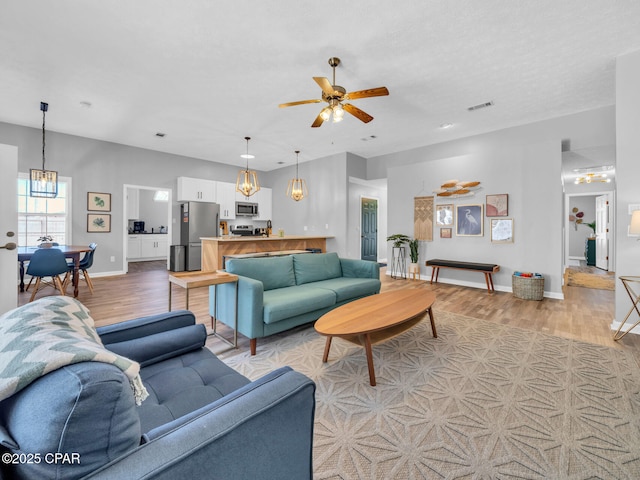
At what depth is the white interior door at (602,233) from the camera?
7.42 metres

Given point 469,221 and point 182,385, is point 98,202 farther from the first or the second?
point 469,221

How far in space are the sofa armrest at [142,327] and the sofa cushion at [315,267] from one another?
Answer: 1785 mm

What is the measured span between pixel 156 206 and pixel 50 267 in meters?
5.97

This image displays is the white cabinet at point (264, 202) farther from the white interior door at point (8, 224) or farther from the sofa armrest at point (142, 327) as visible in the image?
the sofa armrest at point (142, 327)

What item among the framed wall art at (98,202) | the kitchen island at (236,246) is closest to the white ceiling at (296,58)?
the framed wall art at (98,202)

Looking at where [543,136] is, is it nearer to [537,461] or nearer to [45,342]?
[537,461]

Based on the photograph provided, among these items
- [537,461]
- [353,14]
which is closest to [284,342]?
[537,461]

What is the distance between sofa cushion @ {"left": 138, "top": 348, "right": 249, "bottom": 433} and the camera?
1.13 metres

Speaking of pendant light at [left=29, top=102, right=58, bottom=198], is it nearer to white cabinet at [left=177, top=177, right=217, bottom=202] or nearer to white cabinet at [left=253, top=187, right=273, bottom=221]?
white cabinet at [left=177, top=177, right=217, bottom=202]

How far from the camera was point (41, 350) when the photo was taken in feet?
2.27

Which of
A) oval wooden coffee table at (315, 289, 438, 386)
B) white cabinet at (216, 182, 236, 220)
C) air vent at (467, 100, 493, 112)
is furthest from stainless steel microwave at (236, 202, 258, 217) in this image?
oval wooden coffee table at (315, 289, 438, 386)

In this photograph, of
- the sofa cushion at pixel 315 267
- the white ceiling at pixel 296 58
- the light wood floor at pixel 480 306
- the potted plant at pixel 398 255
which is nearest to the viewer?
the white ceiling at pixel 296 58

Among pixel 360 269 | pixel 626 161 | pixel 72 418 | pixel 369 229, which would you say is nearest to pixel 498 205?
pixel 626 161

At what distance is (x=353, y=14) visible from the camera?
8.13 ft
